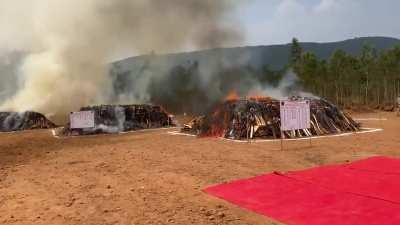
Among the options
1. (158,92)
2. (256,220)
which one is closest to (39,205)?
(256,220)

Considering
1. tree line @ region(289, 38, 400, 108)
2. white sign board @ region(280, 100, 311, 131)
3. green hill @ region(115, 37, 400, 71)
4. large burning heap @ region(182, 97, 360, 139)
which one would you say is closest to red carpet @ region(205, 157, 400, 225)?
white sign board @ region(280, 100, 311, 131)

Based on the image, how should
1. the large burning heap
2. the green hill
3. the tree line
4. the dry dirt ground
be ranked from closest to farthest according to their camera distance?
the dry dirt ground, the large burning heap, the green hill, the tree line

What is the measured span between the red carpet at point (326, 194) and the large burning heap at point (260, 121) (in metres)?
8.16

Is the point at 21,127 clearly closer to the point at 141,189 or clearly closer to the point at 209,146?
the point at 209,146

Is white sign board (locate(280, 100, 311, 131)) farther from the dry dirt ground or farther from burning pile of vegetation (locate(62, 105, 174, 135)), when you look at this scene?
burning pile of vegetation (locate(62, 105, 174, 135))

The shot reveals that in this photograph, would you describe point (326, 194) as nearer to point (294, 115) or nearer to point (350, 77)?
point (294, 115)

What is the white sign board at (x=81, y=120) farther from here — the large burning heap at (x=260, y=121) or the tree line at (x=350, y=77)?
the tree line at (x=350, y=77)

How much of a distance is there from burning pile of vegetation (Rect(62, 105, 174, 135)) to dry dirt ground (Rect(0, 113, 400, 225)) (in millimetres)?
8629

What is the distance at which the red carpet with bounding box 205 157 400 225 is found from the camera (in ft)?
23.2

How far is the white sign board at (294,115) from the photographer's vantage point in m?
15.8

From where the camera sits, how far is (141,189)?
980cm

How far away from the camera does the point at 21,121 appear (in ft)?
111

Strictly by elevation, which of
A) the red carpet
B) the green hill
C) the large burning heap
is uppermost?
the green hill

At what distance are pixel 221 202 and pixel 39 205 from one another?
338 centimetres
